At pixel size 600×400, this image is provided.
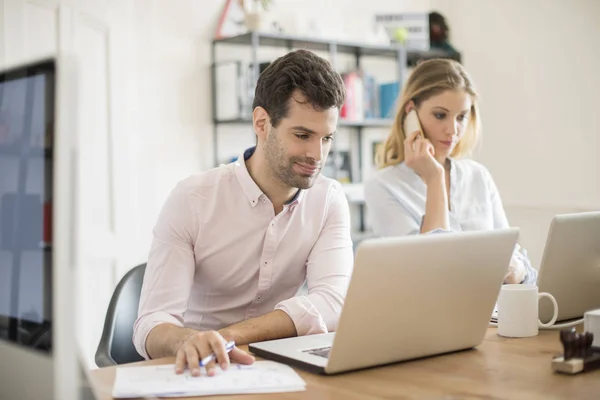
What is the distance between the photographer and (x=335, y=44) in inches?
158

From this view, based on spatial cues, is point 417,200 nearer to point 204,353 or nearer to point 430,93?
point 430,93

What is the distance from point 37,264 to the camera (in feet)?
2.40

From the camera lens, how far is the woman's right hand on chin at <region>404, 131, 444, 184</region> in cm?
246

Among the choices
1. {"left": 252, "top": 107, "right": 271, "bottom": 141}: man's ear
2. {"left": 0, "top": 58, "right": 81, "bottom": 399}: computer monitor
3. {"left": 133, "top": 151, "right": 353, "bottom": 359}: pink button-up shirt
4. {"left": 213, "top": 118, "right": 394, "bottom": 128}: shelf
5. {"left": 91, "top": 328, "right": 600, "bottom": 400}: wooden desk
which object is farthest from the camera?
{"left": 213, "top": 118, "right": 394, "bottom": 128}: shelf

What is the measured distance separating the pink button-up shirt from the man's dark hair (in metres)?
0.19

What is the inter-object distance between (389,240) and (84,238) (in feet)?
7.31

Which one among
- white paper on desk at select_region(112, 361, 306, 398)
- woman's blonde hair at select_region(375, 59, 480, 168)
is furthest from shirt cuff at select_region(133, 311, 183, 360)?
woman's blonde hair at select_region(375, 59, 480, 168)

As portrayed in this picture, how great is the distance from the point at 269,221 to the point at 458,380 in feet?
2.65

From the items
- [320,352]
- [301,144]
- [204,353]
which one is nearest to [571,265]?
[320,352]

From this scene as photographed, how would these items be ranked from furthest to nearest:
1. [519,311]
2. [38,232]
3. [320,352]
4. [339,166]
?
[339,166], [519,311], [320,352], [38,232]

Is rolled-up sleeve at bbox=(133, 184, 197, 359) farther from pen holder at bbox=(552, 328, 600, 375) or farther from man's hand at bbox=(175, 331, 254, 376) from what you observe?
pen holder at bbox=(552, 328, 600, 375)

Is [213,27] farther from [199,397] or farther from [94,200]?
[199,397]

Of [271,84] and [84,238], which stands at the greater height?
[271,84]

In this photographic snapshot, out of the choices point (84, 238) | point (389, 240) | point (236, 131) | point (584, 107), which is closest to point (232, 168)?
point (389, 240)
